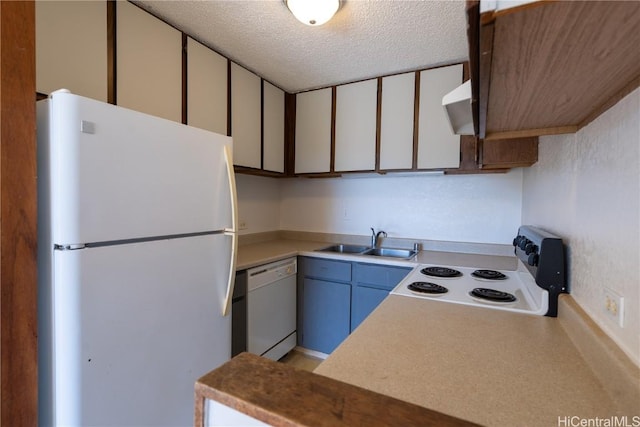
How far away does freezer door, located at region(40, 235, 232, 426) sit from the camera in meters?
0.98

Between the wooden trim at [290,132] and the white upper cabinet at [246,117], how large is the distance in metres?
0.38

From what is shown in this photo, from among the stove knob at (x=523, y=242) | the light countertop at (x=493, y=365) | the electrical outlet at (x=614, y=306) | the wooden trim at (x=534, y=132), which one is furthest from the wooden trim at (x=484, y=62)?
the stove knob at (x=523, y=242)

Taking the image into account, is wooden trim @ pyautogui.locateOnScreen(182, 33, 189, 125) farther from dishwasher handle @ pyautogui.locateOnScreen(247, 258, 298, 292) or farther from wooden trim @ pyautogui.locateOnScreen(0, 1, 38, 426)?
dishwasher handle @ pyautogui.locateOnScreen(247, 258, 298, 292)

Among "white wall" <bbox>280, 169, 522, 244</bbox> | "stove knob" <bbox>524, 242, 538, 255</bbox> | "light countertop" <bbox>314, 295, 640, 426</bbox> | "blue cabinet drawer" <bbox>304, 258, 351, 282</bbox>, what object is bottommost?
"blue cabinet drawer" <bbox>304, 258, 351, 282</bbox>

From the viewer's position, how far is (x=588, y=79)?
674mm

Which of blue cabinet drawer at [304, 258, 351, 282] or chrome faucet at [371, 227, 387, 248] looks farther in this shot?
chrome faucet at [371, 227, 387, 248]

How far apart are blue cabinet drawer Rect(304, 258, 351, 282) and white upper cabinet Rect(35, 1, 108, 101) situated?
1772 millimetres

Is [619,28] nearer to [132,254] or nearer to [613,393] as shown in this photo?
[613,393]

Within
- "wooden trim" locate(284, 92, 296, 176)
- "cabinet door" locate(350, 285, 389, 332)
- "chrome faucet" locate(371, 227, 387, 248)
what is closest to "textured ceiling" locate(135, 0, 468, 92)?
"wooden trim" locate(284, 92, 296, 176)

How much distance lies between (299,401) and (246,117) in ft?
7.50

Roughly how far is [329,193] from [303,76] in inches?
45.2

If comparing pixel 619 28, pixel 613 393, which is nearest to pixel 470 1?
pixel 619 28

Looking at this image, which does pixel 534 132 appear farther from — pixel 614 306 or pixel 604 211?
pixel 614 306

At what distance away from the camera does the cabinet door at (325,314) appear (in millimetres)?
2385
